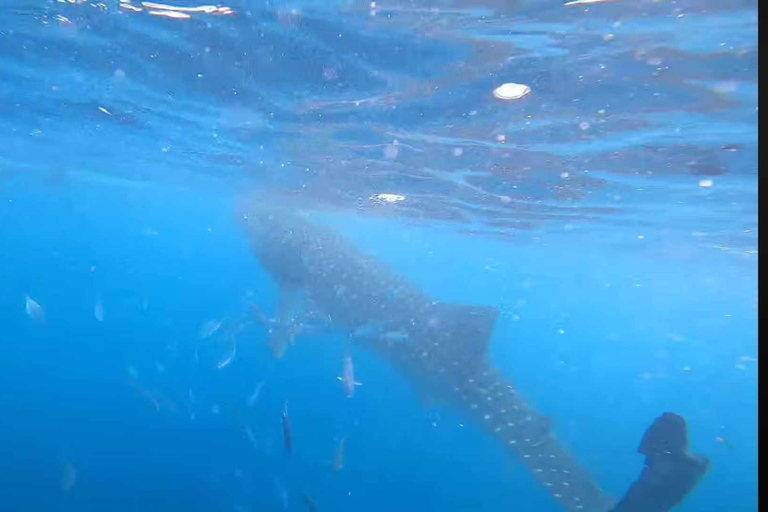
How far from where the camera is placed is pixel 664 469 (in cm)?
791

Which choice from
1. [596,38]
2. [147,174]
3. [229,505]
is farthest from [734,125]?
[147,174]

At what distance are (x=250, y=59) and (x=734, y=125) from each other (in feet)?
32.6

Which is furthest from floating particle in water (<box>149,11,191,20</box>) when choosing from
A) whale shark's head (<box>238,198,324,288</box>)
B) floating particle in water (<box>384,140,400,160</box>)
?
whale shark's head (<box>238,198,324,288</box>)

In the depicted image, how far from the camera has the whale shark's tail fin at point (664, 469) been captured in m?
7.52

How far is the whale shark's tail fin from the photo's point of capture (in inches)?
296

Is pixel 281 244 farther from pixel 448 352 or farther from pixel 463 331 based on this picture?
pixel 463 331

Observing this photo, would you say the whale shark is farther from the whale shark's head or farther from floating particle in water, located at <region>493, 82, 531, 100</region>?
floating particle in water, located at <region>493, 82, 531, 100</region>

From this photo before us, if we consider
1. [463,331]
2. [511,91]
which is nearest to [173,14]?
[511,91]

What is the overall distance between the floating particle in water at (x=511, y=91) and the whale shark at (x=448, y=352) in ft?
16.9

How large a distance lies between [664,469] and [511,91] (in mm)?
7219

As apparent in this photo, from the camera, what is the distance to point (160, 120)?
17828 millimetres

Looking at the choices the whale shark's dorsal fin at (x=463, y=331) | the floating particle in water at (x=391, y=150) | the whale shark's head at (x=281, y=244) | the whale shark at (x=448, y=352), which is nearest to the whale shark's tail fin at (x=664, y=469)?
the whale shark at (x=448, y=352)

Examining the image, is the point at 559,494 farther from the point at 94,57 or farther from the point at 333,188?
the point at 333,188

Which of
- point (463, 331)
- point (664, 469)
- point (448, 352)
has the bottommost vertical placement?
point (448, 352)
